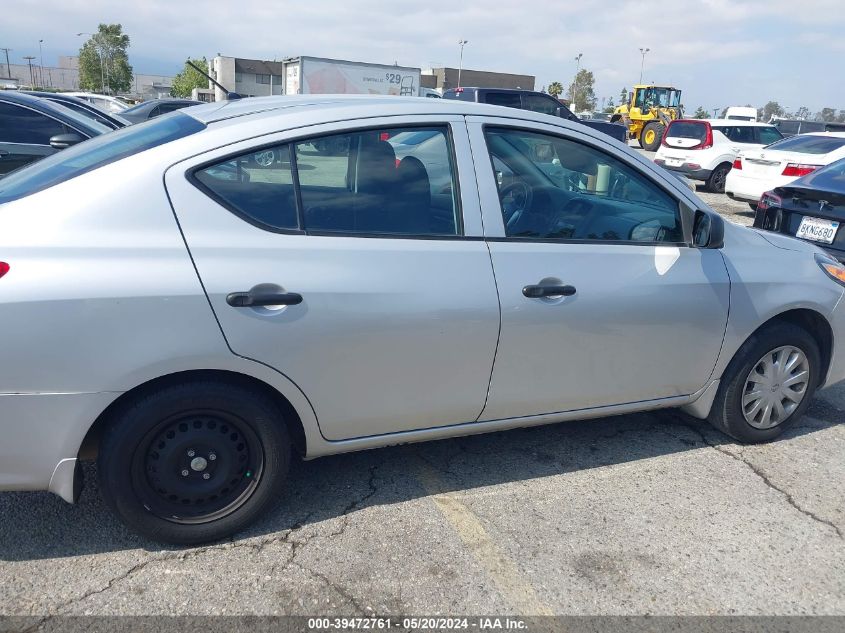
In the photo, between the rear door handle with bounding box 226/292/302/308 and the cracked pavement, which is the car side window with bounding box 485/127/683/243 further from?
the cracked pavement

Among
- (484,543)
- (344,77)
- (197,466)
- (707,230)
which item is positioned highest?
(344,77)

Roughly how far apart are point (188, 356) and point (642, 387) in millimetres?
2146

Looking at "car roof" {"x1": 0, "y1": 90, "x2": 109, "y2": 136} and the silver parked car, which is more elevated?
"car roof" {"x1": 0, "y1": 90, "x2": 109, "y2": 136}

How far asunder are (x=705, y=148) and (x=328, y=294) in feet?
48.8

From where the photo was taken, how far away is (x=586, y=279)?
313cm

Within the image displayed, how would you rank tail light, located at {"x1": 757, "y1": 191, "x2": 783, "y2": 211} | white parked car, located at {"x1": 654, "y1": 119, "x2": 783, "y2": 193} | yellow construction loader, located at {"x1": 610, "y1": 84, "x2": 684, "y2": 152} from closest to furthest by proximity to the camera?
tail light, located at {"x1": 757, "y1": 191, "x2": 783, "y2": 211}
white parked car, located at {"x1": 654, "y1": 119, "x2": 783, "y2": 193}
yellow construction loader, located at {"x1": 610, "y1": 84, "x2": 684, "y2": 152}

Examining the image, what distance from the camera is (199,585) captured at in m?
2.56

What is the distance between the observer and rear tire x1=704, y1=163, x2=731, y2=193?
15.5 m

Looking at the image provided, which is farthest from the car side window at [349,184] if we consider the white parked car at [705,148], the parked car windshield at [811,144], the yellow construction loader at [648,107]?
the yellow construction loader at [648,107]

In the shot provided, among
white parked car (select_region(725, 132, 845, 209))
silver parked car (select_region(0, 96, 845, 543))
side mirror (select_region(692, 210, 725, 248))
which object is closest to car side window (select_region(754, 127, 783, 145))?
white parked car (select_region(725, 132, 845, 209))

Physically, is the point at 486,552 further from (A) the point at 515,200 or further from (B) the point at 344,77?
(B) the point at 344,77

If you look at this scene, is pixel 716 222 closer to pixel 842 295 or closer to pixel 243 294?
pixel 842 295

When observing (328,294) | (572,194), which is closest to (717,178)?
(572,194)

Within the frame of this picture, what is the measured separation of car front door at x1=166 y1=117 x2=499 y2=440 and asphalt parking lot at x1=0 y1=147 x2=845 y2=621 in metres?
0.45
